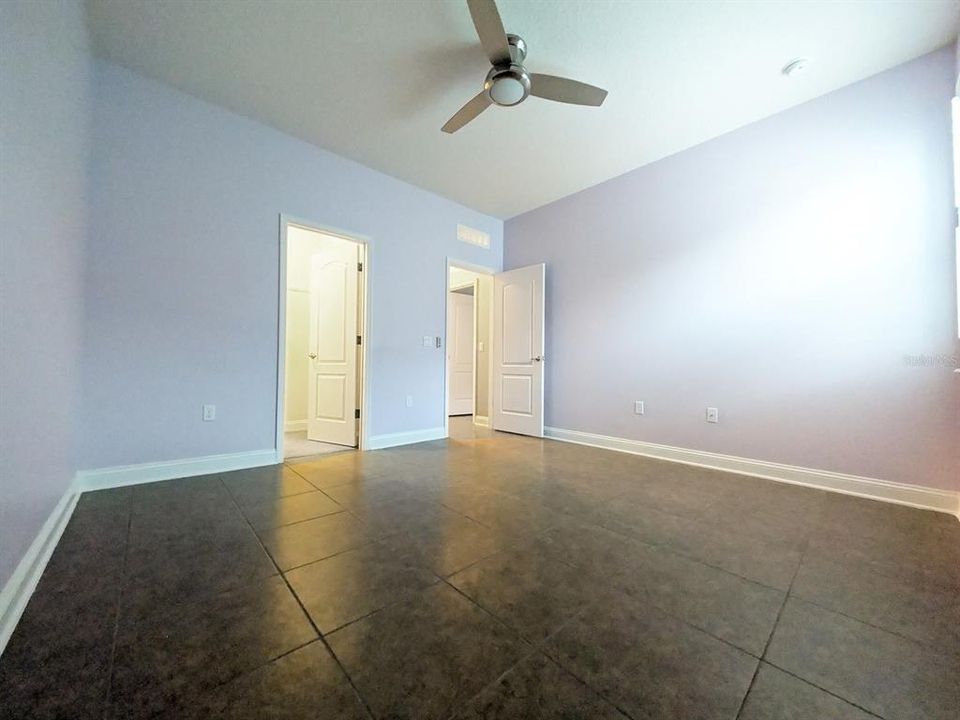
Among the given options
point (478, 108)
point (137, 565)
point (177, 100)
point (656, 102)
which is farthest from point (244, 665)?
point (656, 102)

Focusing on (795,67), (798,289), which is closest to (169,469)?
(798,289)

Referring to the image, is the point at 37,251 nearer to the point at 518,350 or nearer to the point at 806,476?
the point at 518,350

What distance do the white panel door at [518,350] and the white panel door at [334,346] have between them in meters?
1.91

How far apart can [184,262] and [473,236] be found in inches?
119

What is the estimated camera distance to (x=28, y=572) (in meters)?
1.30

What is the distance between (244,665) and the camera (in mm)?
983

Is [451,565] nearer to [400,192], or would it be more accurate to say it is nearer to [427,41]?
[427,41]

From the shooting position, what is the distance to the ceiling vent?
4540 millimetres

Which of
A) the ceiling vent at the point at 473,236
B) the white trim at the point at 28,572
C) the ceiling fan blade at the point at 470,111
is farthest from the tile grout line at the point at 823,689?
the ceiling vent at the point at 473,236

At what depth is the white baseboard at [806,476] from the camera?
7.34ft

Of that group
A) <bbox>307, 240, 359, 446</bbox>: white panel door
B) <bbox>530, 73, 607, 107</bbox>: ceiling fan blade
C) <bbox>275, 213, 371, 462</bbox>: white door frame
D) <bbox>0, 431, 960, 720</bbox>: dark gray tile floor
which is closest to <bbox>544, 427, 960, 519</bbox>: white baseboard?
<bbox>0, 431, 960, 720</bbox>: dark gray tile floor

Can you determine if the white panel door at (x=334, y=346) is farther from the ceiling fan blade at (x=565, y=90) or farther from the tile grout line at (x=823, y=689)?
the tile grout line at (x=823, y=689)

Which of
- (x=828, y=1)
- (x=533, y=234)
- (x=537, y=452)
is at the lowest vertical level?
(x=537, y=452)

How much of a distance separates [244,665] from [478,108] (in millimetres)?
2923
